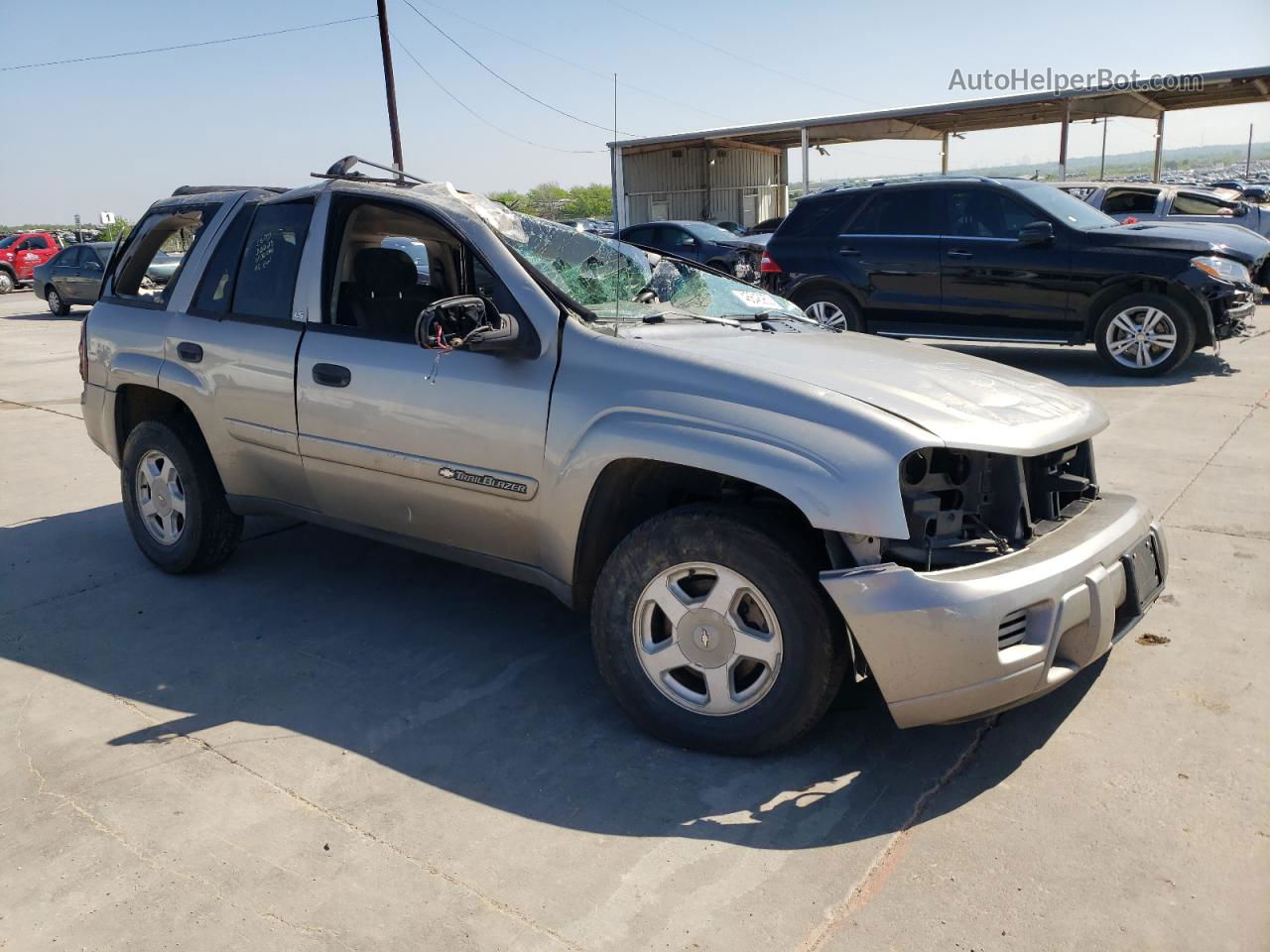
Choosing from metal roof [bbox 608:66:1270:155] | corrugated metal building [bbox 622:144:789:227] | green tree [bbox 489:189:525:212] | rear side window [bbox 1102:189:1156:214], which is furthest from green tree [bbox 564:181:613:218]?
rear side window [bbox 1102:189:1156:214]

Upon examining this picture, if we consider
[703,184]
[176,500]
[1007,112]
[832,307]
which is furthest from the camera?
[703,184]

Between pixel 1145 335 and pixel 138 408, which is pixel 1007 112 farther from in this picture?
pixel 138 408

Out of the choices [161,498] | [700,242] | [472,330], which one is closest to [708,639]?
[472,330]

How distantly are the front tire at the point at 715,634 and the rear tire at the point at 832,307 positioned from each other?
298 inches

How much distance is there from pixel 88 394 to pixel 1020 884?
4841mm

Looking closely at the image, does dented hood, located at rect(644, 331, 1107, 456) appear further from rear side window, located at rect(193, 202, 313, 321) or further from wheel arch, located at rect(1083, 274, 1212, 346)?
wheel arch, located at rect(1083, 274, 1212, 346)

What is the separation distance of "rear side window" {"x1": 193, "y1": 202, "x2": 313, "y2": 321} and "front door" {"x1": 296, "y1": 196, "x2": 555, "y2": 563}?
0.74ft

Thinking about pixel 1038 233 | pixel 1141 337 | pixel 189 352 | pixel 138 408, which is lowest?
pixel 1141 337

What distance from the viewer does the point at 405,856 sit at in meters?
2.84

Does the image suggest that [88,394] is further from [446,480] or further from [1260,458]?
[1260,458]

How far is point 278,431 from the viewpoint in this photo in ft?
14.4

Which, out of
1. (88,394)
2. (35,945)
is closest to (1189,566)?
(35,945)

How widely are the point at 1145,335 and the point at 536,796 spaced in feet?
27.1

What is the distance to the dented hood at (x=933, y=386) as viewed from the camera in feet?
10.2
